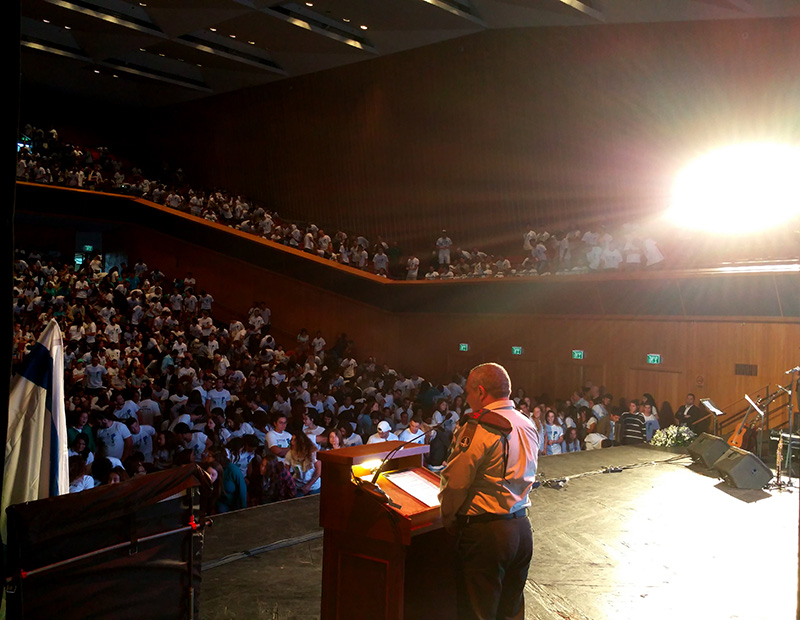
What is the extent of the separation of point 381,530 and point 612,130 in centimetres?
1362

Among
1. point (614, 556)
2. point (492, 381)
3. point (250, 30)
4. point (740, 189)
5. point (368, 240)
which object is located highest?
point (250, 30)

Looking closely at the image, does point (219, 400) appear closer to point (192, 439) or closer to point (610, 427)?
point (192, 439)

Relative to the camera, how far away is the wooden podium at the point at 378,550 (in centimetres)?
271

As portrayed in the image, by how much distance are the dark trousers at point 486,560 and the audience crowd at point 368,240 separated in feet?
32.6

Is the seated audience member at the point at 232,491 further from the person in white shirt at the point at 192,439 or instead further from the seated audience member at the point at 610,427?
the seated audience member at the point at 610,427

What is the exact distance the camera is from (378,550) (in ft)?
9.09

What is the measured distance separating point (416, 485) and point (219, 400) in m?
6.72

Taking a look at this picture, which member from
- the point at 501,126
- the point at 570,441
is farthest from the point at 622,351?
the point at 501,126

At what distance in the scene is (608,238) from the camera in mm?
12656

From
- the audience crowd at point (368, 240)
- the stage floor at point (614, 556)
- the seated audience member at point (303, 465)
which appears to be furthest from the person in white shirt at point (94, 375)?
the audience crowd at point (368, 240)

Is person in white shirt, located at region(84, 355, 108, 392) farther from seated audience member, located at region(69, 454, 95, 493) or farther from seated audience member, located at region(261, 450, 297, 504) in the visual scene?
seated audience member, located at region(69, 454, 95, 493)

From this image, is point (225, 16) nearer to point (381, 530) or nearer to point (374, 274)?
point (374, 274)

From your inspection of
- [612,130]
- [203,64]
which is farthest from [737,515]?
[203,64]

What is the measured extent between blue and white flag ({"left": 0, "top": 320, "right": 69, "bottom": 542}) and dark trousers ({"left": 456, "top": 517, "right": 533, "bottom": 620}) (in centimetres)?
168
